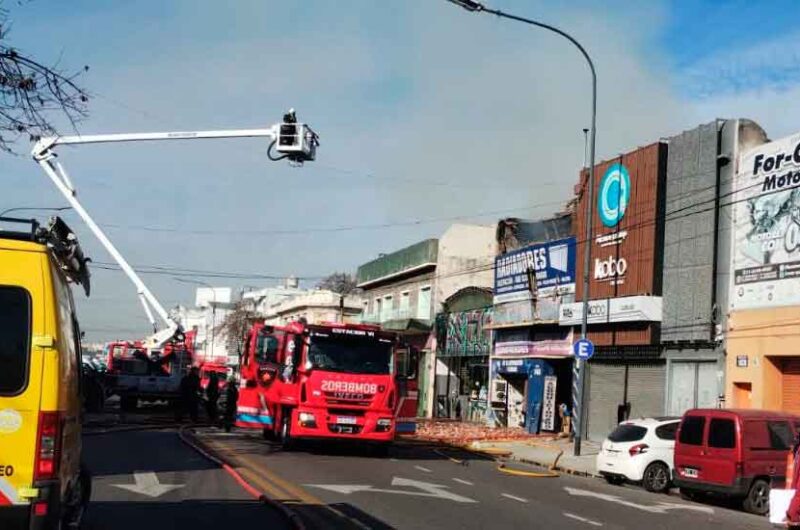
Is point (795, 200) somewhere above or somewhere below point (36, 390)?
above

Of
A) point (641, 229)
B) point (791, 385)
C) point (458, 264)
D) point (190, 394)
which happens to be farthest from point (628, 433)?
point (458, 264)

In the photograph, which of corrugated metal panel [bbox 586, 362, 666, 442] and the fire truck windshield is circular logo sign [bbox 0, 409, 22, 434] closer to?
the fire truck windshield

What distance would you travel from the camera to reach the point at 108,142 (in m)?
17.4

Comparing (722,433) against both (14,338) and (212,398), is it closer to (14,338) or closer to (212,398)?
(14,338)

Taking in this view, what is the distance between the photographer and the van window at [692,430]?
1767 cm

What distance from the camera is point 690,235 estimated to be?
26.7 meters

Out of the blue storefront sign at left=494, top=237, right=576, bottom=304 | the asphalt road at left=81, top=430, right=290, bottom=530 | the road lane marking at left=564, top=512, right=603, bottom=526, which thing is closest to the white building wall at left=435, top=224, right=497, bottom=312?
the blue storefront sign at left=494, top=237, right=576, bottom=304

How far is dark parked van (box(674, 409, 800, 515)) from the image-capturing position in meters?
16.6

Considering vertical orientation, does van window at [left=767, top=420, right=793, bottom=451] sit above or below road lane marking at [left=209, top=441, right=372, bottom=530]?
above

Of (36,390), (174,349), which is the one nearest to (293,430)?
(36,390)

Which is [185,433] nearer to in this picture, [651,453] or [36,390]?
[651,453]

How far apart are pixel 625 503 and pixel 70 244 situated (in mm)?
11447

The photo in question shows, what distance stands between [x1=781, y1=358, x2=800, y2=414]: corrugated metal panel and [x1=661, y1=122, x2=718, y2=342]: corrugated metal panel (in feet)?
8.23

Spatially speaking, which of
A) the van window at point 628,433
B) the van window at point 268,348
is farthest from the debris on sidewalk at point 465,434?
the van window at point 628,433
